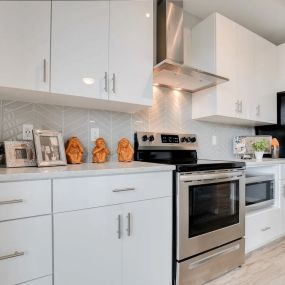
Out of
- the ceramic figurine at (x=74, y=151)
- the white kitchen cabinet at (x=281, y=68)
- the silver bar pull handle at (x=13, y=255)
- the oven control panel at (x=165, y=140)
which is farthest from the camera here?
the white kitchen cabinet at (x=281, y=68)

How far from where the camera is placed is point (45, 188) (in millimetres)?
1051

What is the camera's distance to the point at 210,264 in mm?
1612

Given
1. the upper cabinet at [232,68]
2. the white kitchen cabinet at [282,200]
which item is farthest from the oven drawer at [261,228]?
the upper cabinet at [232,68]

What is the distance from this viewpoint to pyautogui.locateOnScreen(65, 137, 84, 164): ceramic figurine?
1.58 meters

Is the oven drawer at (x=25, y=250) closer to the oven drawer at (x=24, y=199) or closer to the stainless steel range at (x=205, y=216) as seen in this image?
the oven drawer at (x=24, y=199)

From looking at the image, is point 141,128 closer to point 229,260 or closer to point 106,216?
point 106,216

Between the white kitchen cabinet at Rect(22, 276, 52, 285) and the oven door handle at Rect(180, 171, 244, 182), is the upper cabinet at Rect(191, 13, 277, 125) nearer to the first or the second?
the oven door handle at Rect(180, 171, 244, 182)

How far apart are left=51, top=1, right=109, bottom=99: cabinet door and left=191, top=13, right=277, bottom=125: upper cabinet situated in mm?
1131

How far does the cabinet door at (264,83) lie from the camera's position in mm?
2479

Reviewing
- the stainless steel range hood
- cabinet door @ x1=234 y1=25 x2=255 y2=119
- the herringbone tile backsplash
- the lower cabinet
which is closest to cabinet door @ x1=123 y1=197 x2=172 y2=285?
the lower cabinet

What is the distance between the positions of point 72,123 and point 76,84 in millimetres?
413

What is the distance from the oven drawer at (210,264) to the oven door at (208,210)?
0.18ft

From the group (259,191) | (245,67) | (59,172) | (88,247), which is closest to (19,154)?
(59,172)

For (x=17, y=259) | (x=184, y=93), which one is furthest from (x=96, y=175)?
(x=184, y=93)
